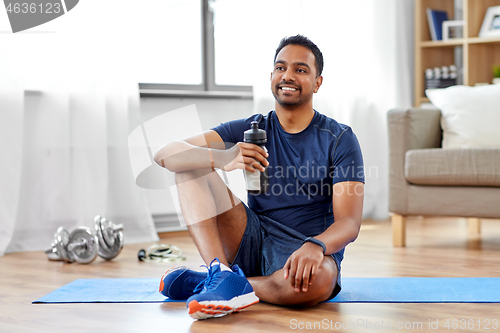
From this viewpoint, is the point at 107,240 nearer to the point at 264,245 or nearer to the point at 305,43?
the point at 264,245

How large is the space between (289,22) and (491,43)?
4.63 ft

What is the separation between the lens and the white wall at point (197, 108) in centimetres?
325

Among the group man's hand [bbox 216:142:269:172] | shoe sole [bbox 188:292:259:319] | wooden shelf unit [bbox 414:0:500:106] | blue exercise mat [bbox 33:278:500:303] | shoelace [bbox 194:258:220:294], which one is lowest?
blue exercise mat [bbox 33:278:500:303]

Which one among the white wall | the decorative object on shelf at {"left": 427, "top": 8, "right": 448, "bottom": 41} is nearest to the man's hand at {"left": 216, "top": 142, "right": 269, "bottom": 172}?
the white wall

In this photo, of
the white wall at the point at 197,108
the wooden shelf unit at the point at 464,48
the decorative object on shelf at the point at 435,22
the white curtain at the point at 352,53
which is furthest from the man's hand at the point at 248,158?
the decorative object on shelf at the point at 435,22

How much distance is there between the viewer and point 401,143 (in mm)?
2785

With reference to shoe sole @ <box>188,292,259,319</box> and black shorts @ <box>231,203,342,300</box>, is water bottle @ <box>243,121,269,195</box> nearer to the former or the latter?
black shorts @ <box>231,203,342,300</box>

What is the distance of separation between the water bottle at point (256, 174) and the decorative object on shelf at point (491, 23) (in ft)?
9.19

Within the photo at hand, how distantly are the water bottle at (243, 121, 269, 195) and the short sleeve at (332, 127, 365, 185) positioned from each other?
0.20 m

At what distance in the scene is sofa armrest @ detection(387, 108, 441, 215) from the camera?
9.11 feet

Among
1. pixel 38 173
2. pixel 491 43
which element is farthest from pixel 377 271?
pixel 491 43

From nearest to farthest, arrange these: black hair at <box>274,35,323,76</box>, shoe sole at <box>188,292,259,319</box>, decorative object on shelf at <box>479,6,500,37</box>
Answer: shoe sole at <box>188,292,259,319</box> < black hair at <box>274,35,323,76</box> < decorative object on shelf at <box>479,6,500,37</box>

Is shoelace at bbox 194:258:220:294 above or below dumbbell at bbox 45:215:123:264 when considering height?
above

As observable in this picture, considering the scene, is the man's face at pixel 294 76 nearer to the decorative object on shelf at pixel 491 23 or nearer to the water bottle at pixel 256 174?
the water bottle at pixel 256 174
